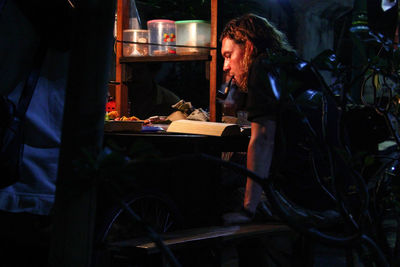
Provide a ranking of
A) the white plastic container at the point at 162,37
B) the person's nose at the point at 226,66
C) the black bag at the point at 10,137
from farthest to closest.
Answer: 1. the white plastic container at the point at 162,37
2. the person's nose at the point at 226,66
3. the black bag at the point at 10,137

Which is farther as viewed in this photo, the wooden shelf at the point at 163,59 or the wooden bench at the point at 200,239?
the wooden shelf at the point at 163,59

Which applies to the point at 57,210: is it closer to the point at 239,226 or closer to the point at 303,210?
the point at 239,226

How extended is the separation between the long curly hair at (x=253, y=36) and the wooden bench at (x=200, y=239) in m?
1.19

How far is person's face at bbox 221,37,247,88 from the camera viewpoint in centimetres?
391

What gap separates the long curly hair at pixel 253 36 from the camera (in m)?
3.84

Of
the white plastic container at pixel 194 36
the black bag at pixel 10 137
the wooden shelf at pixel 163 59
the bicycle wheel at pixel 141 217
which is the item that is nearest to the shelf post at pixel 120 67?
the wooden shelf at pixel 163 59

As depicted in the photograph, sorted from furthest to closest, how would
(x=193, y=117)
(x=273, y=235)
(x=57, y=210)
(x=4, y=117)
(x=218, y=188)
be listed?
(x=193, y=117)
(x=218, y=188)
(x=273, y=235)
(x=4, y=117)
(x=57, y=210)

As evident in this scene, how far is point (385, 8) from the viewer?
758cm

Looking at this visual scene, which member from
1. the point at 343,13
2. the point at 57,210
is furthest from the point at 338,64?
the point at 343,13

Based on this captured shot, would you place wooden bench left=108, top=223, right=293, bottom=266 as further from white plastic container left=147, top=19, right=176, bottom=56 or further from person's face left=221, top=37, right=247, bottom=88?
white plastic container left=147, top=19, right=176, bottom=56

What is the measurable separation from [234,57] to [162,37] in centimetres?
79

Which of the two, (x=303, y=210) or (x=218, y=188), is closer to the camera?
(x=303, y=210)

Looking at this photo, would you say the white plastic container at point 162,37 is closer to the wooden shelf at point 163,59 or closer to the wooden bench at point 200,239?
the wooden shelf at point 163,59

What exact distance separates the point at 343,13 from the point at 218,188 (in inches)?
415
